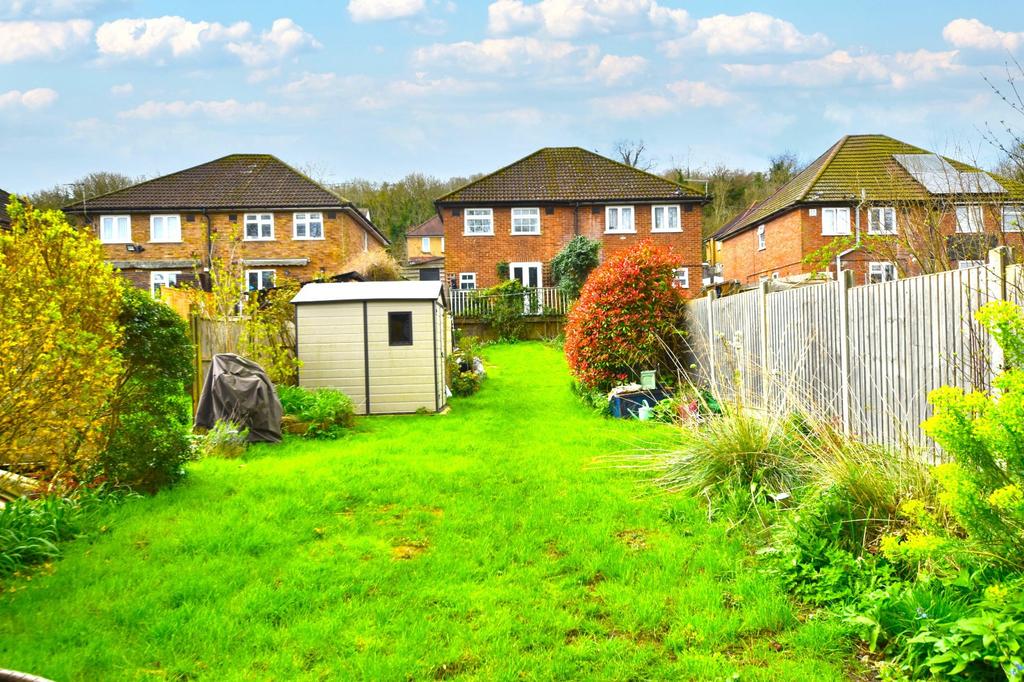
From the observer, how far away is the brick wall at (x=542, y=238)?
33125mm

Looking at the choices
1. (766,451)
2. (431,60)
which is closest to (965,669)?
(766,451)

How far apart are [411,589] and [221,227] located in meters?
32.6

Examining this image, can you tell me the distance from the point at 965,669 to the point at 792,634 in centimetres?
85

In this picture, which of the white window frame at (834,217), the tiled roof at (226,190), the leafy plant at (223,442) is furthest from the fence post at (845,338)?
the tiled roof at (226,190)

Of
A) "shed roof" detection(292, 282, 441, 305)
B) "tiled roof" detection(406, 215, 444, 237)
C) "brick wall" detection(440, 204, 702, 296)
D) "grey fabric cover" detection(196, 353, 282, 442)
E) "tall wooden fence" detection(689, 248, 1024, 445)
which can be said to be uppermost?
"tiled roof" detection(406, 215, 444, 237)

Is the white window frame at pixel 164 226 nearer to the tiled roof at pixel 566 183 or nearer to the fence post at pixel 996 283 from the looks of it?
the tiled roof at pixel 566 183

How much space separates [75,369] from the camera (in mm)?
5680

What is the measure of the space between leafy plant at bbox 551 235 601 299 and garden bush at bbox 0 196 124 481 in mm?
Result: 23195

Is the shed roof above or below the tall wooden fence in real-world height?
above

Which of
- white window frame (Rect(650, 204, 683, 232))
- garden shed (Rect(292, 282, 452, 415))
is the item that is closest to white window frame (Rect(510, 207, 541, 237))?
white window frame (Rect(650, 204, 683, 232))

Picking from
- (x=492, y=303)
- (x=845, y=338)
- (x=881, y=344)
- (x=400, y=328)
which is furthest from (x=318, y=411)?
(x=492, y=303)

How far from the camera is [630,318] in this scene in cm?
1288

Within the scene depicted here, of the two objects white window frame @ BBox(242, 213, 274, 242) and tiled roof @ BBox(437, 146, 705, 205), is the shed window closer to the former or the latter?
tiled roof @ BBox(437, 146, 705, 205)

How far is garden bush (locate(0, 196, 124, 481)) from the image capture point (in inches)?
206
